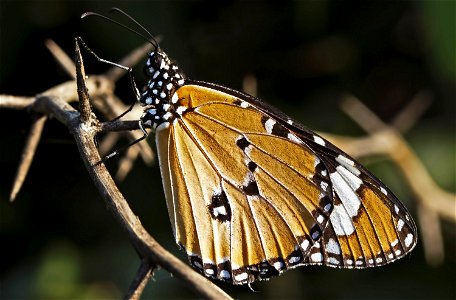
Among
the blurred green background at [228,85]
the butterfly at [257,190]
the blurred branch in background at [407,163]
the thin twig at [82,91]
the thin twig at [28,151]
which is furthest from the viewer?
the blurred green background at [228,85]

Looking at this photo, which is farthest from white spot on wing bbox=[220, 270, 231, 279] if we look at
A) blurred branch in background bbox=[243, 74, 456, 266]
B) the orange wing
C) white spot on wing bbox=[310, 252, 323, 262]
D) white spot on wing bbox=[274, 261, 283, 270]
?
blurred branch in background bbox=[243, 74, 456, 266]

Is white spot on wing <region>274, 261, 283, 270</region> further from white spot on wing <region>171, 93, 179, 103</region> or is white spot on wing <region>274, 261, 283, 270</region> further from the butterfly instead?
white spot on wing <region>171, 93, 179, 103</region>

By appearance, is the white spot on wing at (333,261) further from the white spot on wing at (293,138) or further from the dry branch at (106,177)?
the dry branch at (106,177)

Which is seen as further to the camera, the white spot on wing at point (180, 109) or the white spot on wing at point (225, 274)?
the white spot on wing at point (180, 109)

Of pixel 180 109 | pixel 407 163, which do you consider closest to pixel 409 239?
pixel 180 109

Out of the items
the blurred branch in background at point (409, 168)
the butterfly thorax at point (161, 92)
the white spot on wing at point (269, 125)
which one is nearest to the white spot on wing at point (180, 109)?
the butterfly thorax at point (161, 92)

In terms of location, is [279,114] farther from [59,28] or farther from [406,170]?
[59,28]

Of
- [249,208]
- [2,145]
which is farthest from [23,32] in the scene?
[249,208]

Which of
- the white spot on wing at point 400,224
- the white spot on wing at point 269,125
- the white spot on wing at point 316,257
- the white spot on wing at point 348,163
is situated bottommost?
the white spot on wing at point 316,257
